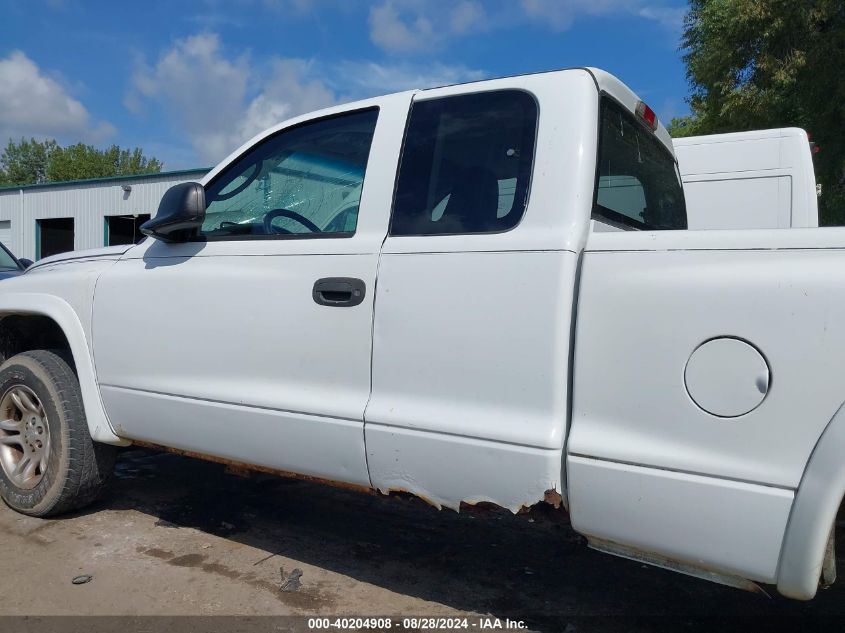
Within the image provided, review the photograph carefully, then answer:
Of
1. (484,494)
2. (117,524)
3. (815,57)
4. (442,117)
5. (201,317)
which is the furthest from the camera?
(815,57)

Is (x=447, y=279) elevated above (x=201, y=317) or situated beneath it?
elevated above

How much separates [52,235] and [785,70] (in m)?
25.4

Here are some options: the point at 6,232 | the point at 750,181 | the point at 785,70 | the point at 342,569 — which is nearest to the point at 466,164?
the point at 342,569

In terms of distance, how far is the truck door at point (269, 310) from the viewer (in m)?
2.72

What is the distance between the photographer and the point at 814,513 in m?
1.88

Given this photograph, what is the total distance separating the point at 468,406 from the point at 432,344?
0.25m

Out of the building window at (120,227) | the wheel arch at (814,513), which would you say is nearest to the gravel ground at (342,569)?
the wheel arch at (814,513)

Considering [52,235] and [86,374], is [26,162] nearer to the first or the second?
[52,235]

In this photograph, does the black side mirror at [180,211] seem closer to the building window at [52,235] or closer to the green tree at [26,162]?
the building window at [52,235]

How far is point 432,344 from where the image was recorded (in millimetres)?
2510

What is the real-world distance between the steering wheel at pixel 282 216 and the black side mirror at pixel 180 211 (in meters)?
0.28

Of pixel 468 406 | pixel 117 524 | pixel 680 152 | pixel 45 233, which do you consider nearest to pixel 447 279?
pixel 468 406

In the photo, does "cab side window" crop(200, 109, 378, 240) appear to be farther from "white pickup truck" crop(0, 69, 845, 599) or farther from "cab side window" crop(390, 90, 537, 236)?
"cab side window" crop(390, 90, 537, 236)

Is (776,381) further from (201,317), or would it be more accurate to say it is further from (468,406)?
(201,317)
